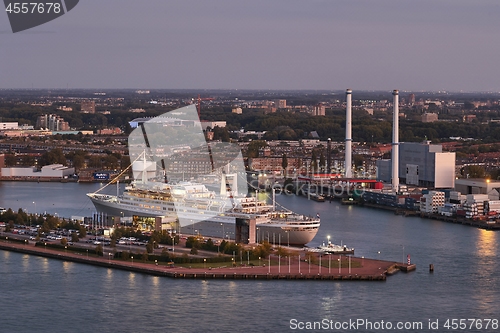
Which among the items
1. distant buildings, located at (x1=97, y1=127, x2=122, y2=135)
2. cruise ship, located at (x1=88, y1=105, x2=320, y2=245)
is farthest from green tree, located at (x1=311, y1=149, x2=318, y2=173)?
distant buildings, located at (x1=97, y1=127, x2=122, y2=135)

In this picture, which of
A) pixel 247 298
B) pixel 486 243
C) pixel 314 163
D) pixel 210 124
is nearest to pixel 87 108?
pixel 210 124

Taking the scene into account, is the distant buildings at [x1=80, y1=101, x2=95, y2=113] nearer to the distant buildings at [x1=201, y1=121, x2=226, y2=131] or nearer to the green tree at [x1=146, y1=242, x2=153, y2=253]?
the distant buildings at [x1=201, y1=121, x2=226, y2=131]

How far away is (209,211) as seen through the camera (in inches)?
407

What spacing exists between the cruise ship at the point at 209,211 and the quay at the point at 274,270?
107 cm

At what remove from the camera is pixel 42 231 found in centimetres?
997

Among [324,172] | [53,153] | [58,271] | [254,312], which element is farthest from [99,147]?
[254,312]

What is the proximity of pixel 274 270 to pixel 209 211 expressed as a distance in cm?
217

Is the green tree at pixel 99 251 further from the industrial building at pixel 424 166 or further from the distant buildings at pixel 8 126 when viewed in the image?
the distant buildings at pixel 8 126

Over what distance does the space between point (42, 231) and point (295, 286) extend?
10.2 feet

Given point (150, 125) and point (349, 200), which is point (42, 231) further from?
point (150, 125)

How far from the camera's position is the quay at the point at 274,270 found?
8094 mm

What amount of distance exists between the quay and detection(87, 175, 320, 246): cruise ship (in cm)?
107

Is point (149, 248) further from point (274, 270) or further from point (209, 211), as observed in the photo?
point (209, 211)

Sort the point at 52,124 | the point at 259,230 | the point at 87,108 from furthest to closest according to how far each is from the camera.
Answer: the point at 87,108 < the point at 52,124 < the point at 259,230
